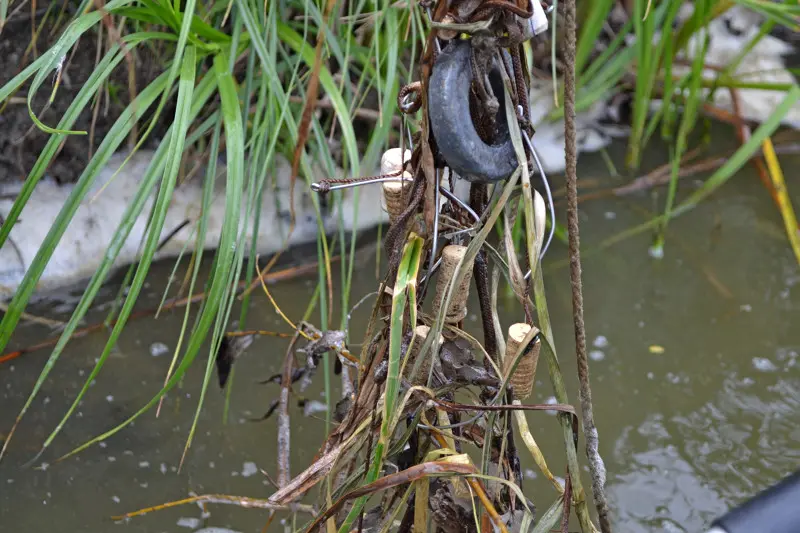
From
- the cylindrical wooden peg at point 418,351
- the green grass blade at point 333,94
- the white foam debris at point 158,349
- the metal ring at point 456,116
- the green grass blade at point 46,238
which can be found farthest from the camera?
the white foam debris at point 158,349

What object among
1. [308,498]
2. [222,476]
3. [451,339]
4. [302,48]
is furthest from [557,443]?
[302,48]

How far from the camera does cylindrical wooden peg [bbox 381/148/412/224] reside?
0.75 meters

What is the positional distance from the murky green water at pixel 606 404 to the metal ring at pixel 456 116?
31.8 inches

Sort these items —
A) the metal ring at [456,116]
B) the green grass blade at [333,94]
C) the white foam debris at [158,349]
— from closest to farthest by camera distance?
the metal ring at [456,116] < the green grass blade at [333,94] < the white foam debris at [158,349]

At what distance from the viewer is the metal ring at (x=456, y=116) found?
25.1 inches

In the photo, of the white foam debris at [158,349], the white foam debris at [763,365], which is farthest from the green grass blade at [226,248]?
the white foam debris at [763,365]

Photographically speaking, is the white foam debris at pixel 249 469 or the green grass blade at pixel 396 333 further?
the white foam debris at pixel 249 469

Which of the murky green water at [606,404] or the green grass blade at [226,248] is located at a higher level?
the green grass blade at [226,248]

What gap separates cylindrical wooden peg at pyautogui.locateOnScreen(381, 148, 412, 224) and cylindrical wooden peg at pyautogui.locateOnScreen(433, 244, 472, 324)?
0.21 feet

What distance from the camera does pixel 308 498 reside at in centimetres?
130

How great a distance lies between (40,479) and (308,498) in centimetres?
45

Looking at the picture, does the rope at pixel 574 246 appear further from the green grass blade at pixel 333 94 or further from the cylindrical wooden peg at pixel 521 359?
the green grass blade at pixel 333 94

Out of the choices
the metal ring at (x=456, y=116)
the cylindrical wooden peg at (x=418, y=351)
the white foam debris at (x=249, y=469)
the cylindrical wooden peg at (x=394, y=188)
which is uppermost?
the metal ring at (x=456, y=116)

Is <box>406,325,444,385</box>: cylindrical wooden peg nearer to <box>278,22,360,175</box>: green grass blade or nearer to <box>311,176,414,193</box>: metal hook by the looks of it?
<box>311,176,414,193</box>: metal hook
